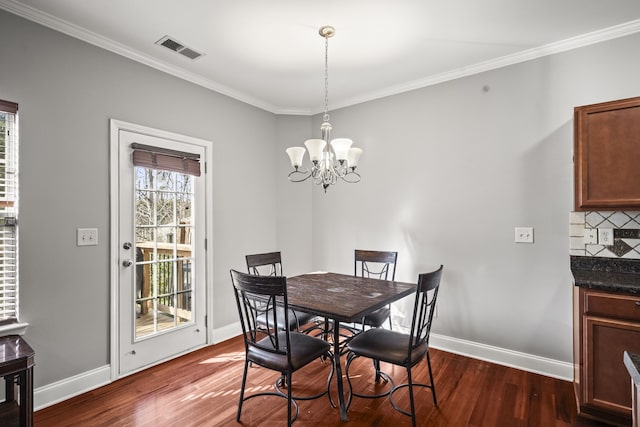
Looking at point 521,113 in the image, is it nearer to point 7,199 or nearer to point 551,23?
point 551,23

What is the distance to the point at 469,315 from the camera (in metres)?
3.09

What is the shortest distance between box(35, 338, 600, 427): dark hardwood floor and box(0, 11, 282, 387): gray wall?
0.39 metres

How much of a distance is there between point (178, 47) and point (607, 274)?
12.2 ft

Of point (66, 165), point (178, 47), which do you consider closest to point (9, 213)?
point (66, 165)

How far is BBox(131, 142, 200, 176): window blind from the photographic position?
280cm

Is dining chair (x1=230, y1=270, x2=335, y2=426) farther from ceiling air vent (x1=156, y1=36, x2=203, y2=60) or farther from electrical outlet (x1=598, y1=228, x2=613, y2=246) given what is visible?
electrical outlet (x1=598, y1=228, x2=613, y2=246)

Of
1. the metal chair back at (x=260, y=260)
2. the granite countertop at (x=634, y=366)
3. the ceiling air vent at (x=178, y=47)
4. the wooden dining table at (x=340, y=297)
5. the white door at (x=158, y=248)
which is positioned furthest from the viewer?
the metal chair back at (x=260, y=260)

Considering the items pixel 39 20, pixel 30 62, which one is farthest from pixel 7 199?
pixel 39 20

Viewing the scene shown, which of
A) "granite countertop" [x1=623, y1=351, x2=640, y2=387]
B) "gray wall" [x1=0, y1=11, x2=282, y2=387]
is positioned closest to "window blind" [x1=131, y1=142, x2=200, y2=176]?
"gray wall" [x1=0, y1=11, x2=282, y2=387]

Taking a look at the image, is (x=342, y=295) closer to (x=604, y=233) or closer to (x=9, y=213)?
(x=604, y=233)

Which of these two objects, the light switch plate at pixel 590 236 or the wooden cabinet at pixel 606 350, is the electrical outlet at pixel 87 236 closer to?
the wooden cabinet at pixel 606 350

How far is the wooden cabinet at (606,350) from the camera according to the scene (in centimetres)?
192

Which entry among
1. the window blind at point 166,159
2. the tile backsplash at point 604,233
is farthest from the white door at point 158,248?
the tile backsplash at point 604,233

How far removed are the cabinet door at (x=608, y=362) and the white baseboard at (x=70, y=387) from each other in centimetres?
339
